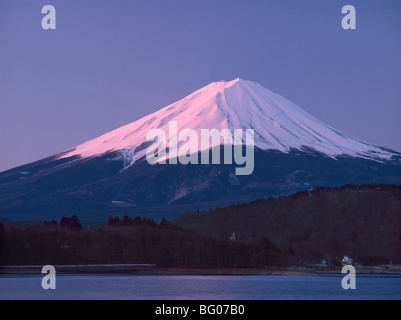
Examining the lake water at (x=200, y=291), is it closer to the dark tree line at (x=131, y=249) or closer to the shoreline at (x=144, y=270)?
the shoreline at (x=144, y=270)

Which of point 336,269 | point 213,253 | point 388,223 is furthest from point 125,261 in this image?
point 388,223

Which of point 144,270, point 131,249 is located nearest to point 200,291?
point 144,270

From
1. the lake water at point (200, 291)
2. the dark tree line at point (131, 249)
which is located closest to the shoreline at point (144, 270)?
the dark tree line at point (131, 249)

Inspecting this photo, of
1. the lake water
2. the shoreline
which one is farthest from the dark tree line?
the lake water

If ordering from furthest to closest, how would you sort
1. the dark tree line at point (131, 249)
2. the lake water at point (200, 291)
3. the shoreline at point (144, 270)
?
the dark tree line at point (131, 249)
the shoreline at point (144, 270)
the lake water at point (200, 291)

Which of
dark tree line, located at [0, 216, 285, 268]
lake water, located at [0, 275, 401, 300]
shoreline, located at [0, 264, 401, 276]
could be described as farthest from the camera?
dark tree line, located at [0, 216, 285, 268]

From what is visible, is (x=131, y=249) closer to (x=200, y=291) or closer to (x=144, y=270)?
(x=144, y=270)

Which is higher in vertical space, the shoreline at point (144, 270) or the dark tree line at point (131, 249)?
the dark tree line at point (131, 249)

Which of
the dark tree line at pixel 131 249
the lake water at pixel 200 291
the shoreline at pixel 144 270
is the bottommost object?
the lake water at pixel 200 291

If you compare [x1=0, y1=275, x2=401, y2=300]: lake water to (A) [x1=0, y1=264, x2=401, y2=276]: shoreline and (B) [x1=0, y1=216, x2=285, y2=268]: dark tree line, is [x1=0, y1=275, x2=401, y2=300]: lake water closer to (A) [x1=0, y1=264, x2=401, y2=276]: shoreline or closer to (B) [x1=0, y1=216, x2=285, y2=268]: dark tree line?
(A) [x1=0, y1=264, x2=401, y2=276]: shoreline

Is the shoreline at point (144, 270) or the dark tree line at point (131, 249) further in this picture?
the dark tree line at point (131, 249)

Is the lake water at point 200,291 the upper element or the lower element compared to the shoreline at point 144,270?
lower

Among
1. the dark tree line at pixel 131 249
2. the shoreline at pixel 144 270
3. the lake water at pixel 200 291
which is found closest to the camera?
the lake water at pixel 200 291

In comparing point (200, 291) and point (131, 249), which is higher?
point (131, 249)
